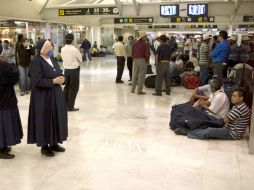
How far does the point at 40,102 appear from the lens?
3.99m

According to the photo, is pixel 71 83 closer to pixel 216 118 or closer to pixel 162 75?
pixel 162 75

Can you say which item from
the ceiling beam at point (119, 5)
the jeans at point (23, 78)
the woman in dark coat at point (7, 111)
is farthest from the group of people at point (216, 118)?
the ceiling beam at point (119, 5)

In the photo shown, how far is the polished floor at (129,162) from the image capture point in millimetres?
3520

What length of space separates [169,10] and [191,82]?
5168 millimetres

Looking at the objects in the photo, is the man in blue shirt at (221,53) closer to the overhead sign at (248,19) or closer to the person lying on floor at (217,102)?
the person lying on floor at (217,102)

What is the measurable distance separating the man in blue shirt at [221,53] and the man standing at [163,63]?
1.12 meters

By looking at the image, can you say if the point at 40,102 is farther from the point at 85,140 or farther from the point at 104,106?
the point at 104,106

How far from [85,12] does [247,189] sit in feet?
41.5

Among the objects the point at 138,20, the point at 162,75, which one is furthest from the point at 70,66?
the point at 138,20

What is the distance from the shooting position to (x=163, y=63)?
8359mm

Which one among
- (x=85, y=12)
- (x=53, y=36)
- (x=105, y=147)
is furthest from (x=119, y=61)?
(x=53, y=36)

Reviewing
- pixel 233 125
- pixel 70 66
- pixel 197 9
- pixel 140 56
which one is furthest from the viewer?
pixel 197 9

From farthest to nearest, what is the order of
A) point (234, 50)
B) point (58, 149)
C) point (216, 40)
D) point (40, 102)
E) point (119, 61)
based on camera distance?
point (119, 61)
point (216, 40)
point (234, 50)
point (58, 149)
point (40, 102)

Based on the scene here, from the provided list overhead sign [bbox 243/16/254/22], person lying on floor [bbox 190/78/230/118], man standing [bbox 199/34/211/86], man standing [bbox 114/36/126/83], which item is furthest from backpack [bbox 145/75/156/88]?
overhead sign [bbox 243/16/254/22]
